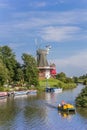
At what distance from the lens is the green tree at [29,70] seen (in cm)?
13588

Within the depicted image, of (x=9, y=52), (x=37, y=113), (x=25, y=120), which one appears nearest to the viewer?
(x=25, y=120)

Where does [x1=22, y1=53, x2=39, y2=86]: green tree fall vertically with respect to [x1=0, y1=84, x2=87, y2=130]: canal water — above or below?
above

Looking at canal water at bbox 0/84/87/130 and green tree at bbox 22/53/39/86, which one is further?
green tree at bbox 22/53/39/86

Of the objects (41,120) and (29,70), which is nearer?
(41,120)

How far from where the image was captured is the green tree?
136 meters

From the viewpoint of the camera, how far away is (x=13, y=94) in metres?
115

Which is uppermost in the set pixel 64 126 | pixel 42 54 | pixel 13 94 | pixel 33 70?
pixel 42 54

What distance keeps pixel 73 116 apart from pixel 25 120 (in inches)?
312

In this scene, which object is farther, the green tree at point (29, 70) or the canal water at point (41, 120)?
the green tree at point (29, 70)

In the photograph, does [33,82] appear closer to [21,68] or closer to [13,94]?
[21,68]

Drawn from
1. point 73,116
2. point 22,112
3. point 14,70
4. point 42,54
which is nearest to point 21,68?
point 14,70

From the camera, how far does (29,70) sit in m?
137

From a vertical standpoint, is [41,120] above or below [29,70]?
below

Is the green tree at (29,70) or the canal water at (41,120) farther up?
the green tree at (29,70)
